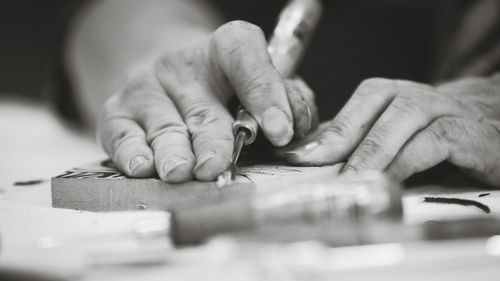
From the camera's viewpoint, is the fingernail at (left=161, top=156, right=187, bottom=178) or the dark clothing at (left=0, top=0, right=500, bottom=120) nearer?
the fingernail at (left=161, top=156, right=187, bottom=178)

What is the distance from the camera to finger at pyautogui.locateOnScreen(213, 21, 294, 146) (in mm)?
631

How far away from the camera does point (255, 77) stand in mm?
652

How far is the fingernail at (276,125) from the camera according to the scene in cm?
63

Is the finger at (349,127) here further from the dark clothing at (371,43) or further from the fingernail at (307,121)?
the dark clothing at (371,43)

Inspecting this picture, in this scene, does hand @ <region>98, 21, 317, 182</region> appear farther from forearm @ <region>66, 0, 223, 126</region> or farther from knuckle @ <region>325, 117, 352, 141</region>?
forearm @ <region>66, 0, 223, 126</region>

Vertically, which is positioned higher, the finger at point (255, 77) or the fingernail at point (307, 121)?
the finger at point (255, 77)

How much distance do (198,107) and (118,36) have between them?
0.73 metres

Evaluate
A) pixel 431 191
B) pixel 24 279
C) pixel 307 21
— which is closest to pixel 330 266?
pixel 24 279

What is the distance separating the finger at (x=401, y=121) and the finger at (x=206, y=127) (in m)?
0.14

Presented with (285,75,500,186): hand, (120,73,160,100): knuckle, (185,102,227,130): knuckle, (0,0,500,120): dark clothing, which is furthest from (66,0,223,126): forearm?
(285,75,500,186): hand

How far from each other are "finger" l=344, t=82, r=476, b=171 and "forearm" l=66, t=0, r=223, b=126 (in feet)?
1.87

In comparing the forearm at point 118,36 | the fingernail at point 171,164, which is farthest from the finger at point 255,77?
the forearm at point 118,36

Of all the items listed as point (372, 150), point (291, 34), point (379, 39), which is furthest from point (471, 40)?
point (372, 150)

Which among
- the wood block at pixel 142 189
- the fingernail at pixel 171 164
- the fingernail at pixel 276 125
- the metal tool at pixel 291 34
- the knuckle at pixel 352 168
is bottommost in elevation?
the wood block at pixel 142 189
